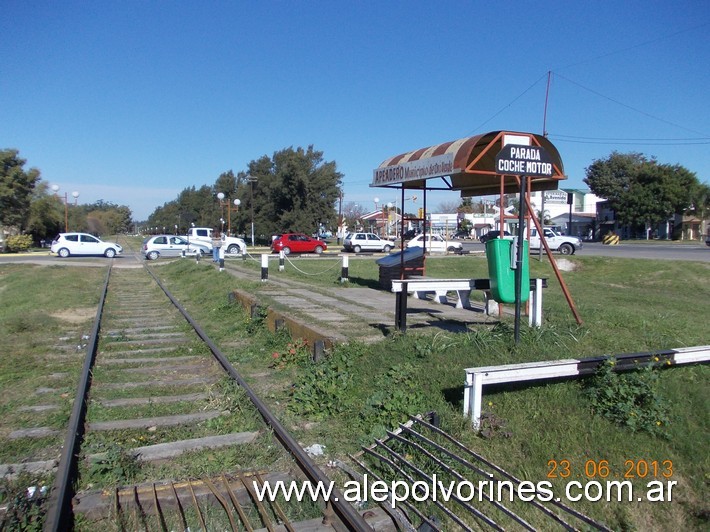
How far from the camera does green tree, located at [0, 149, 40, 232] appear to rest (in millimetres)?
53031

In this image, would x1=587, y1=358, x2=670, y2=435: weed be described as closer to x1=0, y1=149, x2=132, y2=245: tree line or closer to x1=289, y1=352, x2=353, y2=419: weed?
x1=289, y1=352, x2=353, y2=419: weed

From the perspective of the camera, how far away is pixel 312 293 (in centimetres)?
1466

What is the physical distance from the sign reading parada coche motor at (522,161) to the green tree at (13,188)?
182 feet

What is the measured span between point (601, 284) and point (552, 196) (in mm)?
83032

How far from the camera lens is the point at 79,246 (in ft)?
132

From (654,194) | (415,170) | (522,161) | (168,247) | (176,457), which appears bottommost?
(176,457)

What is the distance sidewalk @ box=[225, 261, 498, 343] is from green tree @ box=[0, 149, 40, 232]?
156 ft

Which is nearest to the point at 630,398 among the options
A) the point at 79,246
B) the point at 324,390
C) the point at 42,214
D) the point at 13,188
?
the point at 324,390

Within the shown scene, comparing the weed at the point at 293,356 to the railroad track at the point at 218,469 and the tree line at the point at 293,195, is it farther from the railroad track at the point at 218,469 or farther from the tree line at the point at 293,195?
the tree line at the point at 293,195

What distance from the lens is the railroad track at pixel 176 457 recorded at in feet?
13.1

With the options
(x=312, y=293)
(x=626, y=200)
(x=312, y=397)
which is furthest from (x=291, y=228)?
(x=312, y=397)

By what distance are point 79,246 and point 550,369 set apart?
4021cm

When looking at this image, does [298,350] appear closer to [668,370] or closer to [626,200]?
[668,370]

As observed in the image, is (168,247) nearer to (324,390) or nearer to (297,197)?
(297,197)
